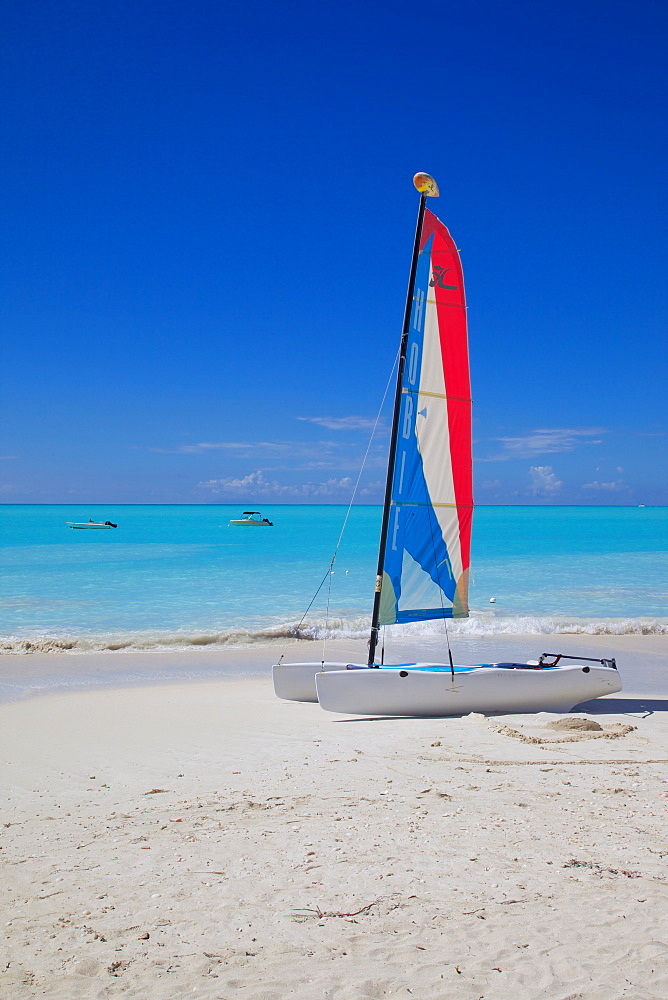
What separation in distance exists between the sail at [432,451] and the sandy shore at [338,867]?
2657 mm

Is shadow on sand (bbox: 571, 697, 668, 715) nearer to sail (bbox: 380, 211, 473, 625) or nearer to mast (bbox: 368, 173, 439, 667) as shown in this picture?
sail (bbox: 380, 211, 473, 625)

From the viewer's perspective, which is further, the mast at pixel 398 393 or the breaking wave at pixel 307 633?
the breaking wave at pixel 307 633

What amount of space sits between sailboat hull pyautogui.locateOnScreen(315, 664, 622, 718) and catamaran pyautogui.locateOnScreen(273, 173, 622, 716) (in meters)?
0.02

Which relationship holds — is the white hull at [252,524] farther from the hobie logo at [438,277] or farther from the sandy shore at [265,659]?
the hobie logo at [438,277]

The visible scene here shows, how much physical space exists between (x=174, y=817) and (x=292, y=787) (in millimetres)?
1113

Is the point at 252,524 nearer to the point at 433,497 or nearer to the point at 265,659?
the point at 265,659

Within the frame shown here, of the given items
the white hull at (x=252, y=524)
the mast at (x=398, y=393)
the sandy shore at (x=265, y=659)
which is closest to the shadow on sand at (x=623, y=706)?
the sandy shore at (x=265, y=659)

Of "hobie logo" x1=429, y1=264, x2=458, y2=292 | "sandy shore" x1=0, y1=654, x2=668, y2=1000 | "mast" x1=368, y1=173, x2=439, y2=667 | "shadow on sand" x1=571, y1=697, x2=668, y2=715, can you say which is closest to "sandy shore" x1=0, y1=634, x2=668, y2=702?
"shadow on sand" x1=571, y1=697, x2=668, y2=715

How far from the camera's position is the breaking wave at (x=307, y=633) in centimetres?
1549

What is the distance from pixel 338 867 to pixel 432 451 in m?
6.52

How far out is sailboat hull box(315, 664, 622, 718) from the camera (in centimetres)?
888

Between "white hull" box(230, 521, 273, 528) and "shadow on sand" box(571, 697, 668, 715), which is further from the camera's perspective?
"white hull" box(230, 521, 273, 528)

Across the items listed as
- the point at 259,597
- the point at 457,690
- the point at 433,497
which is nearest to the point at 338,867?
the point at 457,690

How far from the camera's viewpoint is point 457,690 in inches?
355
